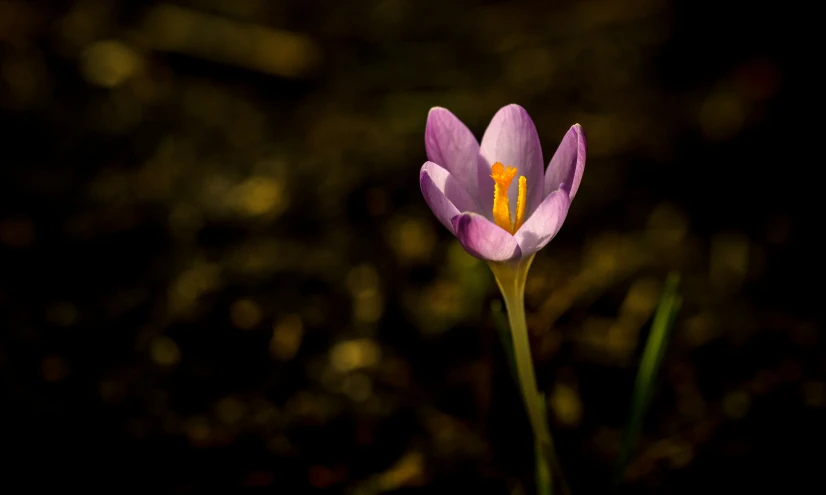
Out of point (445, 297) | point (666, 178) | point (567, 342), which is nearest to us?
point (567, 342)

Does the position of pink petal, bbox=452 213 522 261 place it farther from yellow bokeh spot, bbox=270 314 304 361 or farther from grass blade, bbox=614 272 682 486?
yellow bokeh spot, bbox=270 314 304 361

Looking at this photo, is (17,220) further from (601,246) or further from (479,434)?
(601,246)

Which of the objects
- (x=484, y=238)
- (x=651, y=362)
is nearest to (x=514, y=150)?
(x=484, y=238)

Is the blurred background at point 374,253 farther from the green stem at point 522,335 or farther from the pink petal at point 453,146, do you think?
the pink petal at point 453,146

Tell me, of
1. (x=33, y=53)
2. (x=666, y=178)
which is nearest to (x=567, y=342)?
(x=666, y=178)

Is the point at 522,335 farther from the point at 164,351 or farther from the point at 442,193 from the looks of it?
the point at 164,351
